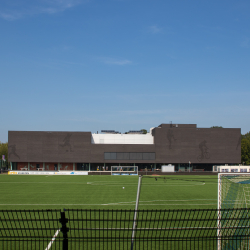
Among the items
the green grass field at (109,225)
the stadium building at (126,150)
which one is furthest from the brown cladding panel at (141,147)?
the green grass field at (109,225)

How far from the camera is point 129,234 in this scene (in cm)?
1216

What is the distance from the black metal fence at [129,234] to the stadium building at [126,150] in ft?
259

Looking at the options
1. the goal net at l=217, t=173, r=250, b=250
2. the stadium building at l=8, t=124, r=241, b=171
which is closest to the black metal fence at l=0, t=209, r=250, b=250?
the goal net at l=217, t=173, r=250, b=250

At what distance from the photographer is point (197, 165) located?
9394 centimetres

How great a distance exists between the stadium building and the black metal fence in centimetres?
7885

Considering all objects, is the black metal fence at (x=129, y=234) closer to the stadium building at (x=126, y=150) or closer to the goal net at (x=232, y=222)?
the goal net at (x=232, y=222)

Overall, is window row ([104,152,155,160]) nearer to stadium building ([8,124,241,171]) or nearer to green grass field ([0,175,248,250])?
stadium building ([8,124,241,171])

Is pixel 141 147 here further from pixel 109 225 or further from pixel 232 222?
pixel 232 222

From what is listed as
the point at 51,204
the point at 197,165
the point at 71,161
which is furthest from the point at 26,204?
the point at 197,165

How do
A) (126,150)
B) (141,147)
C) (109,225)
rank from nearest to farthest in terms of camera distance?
(109,225)
(126,150)
(141,147)

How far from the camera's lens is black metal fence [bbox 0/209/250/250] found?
20.8 ft

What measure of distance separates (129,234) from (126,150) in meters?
79.8

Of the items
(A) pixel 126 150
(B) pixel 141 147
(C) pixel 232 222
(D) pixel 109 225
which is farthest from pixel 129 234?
(B) pixel 141 147

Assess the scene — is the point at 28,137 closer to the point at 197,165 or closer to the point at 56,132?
the point at 56,132
